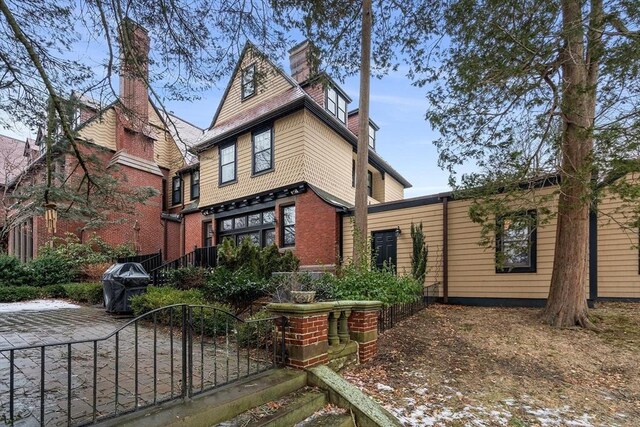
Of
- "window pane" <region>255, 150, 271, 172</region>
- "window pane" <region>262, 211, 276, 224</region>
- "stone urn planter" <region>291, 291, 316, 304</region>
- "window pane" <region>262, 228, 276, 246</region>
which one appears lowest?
"stone urn planter" <region>291, 291, 316, 304</region>

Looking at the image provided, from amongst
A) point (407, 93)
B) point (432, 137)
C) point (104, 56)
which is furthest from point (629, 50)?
point (104, 56)

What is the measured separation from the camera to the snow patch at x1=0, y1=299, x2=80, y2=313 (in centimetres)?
1015

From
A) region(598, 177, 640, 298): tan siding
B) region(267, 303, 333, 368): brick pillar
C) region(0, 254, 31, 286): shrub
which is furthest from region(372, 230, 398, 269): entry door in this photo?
region(0, 254, 31, 286): shrub

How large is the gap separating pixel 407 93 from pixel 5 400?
30.3 ft

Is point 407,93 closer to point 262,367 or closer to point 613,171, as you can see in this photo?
point 613,171

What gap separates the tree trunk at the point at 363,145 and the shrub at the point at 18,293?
1211 cm

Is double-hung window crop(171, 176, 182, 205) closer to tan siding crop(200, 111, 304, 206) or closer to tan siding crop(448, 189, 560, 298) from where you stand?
tan siding crop(200, 111, 304, 206)

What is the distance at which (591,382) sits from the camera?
183 inches

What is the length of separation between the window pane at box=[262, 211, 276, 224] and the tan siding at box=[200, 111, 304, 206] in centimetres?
94

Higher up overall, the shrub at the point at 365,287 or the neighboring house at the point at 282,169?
the neighboring house at the point at 282,169

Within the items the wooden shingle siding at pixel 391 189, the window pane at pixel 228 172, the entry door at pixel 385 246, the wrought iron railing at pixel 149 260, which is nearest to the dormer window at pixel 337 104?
the window pane at pixel 228 172

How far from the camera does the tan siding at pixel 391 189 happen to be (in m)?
18.5

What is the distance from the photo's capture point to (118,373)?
12.3ft

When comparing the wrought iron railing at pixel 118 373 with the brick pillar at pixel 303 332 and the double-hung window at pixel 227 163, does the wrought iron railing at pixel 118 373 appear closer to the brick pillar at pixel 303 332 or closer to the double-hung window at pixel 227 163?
the brick pillar at pixel 303 332
